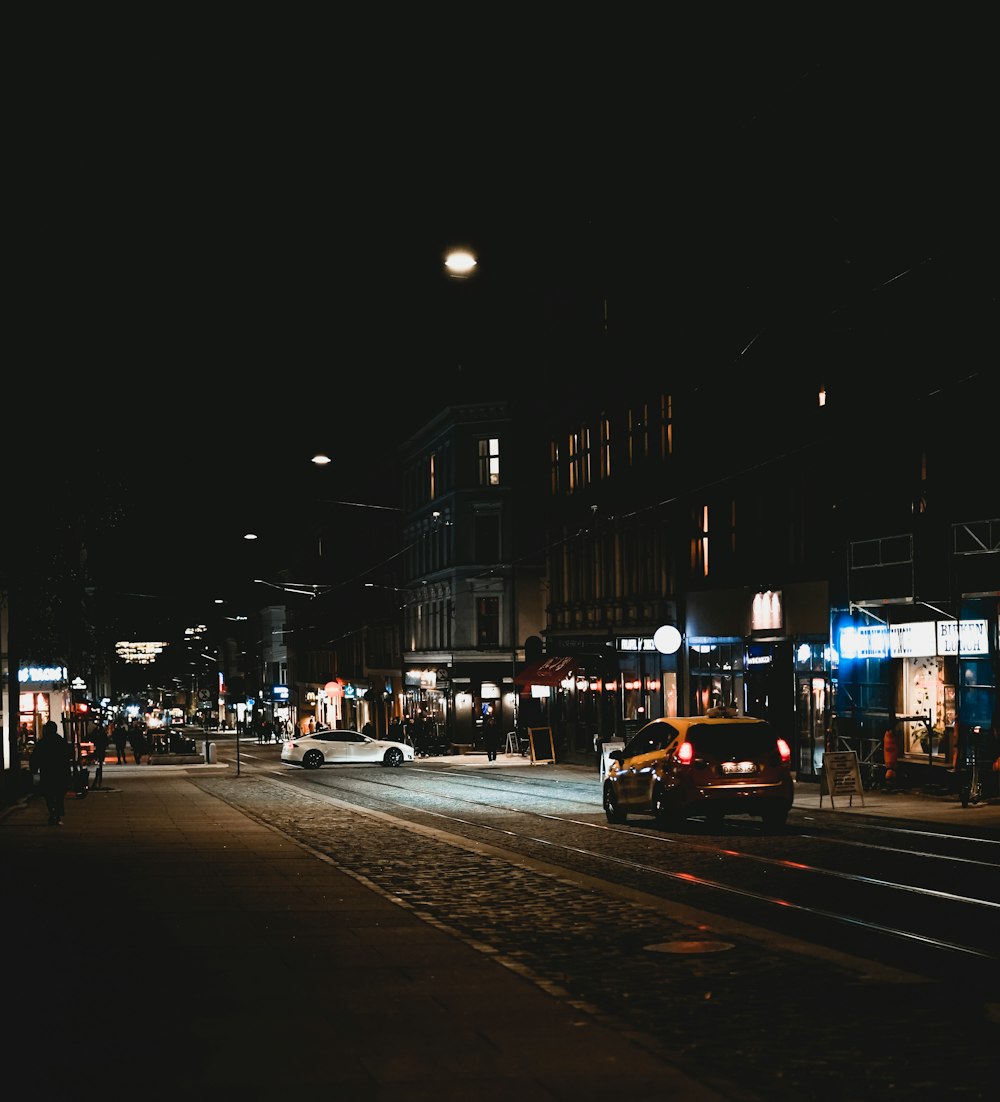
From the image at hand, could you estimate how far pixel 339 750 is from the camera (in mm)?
59406

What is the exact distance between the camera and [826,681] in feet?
124

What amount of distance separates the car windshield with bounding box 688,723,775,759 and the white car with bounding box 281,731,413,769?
116ft

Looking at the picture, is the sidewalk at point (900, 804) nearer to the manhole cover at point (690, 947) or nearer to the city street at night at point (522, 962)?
the city street at night at point (522, 962)

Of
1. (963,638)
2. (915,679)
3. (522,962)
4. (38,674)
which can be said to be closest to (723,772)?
(963,638)

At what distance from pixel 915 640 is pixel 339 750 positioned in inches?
1186

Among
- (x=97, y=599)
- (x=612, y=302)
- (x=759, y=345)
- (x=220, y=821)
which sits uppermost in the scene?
(x=612, y=302)

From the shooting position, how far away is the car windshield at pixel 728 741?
24422mm

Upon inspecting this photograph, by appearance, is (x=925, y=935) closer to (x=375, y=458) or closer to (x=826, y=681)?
(x=826, y=681)

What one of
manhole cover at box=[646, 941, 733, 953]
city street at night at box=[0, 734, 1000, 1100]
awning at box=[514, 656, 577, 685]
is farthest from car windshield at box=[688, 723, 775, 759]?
awning at box=[514, 656, 577, 685]

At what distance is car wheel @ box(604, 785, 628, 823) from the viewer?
1049 inches

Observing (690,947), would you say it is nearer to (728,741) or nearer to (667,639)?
(728,741)

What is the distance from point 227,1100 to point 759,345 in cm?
3526

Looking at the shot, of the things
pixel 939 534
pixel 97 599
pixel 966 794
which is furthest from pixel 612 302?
pixel 966 794

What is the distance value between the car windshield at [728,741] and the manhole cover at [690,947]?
12.0m
